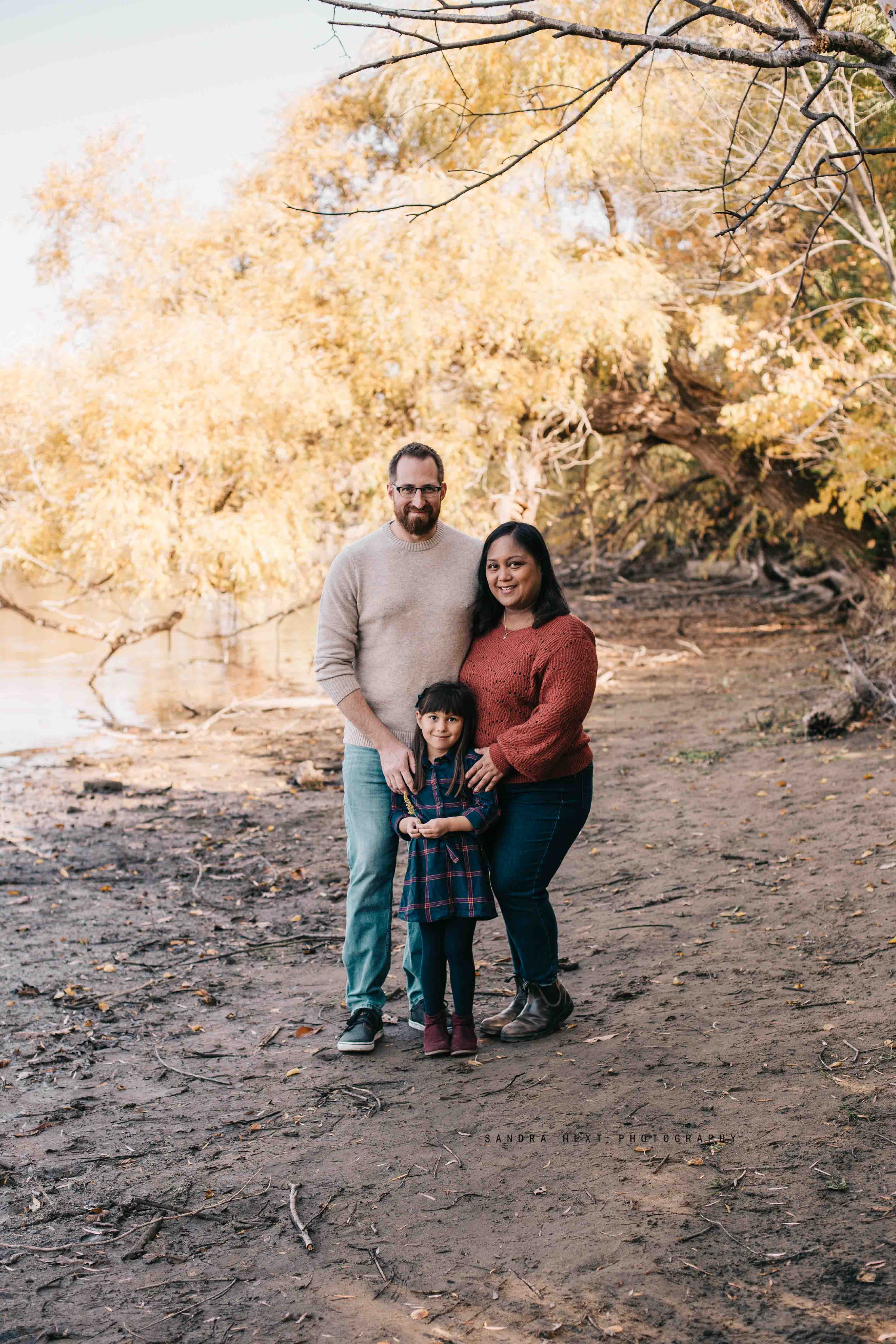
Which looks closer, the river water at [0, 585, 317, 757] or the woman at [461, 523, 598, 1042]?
the woman at [461, 523, 598, 1042]

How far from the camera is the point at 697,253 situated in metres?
16.6

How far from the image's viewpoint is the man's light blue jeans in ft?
13.9

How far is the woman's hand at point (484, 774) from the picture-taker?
3996mm

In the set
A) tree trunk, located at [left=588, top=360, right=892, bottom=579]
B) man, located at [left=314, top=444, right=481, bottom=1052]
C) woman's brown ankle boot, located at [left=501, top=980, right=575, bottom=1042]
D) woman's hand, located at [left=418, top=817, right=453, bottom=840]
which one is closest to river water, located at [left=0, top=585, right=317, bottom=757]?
tree trunk, located at [left=588, top=360, right=892, bottom=579]

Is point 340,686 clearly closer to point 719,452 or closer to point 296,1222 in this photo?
point 296,1222

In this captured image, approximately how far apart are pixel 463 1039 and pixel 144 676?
1590 cm

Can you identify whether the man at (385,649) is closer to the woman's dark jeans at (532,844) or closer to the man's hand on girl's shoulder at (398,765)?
the man's hand on girl's shoulder at (398,765)

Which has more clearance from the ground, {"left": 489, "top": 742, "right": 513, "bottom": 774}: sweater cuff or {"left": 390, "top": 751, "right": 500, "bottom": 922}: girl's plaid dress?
{"left": 489, "top": 742, "right": 513, "bottom": 774}: sweater cuff

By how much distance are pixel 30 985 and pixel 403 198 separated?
10960mm

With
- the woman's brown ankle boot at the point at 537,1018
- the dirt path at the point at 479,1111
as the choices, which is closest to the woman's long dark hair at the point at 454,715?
the woman's brown ankle boot at the point at 537,1018

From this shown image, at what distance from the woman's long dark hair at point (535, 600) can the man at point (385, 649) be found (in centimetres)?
4

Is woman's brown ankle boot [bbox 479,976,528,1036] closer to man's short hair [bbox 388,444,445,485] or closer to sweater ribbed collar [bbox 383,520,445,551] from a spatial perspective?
sweater ribbed collar [bbox 383,520,445,551]

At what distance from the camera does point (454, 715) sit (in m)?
4.01

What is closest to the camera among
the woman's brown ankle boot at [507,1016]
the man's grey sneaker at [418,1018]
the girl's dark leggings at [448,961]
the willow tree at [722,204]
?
the girl's dark leggings at [448,961]
